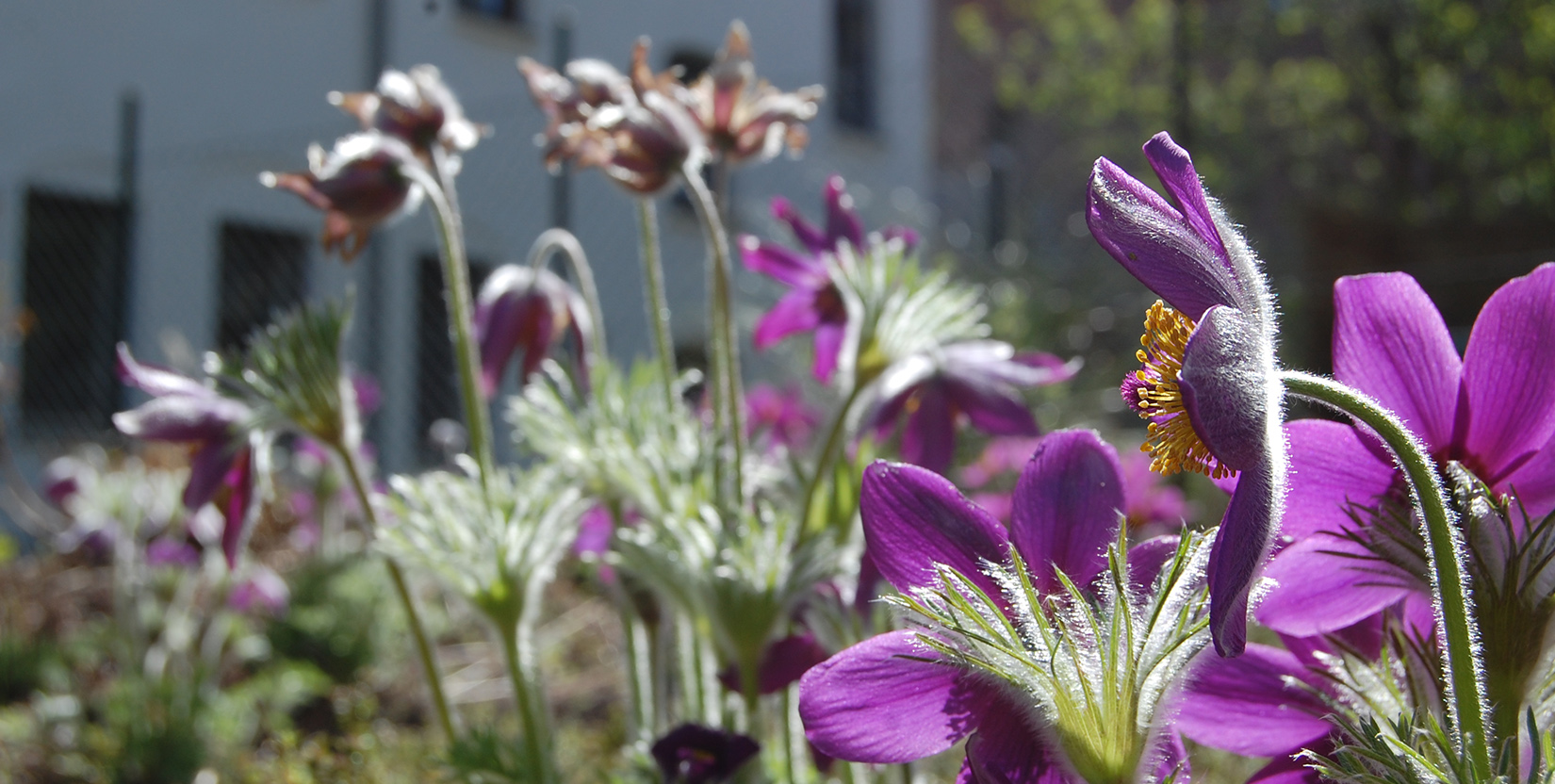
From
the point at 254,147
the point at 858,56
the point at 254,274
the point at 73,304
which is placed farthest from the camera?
the point at 858,56

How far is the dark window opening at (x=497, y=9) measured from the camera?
8789 mm

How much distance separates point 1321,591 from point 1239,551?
21cm

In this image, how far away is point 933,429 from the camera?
102cm

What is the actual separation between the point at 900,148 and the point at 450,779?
38.5 ft

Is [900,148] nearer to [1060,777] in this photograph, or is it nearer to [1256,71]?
[1256,71]

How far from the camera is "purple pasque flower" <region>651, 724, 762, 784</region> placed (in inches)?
29.7

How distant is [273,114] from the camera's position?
316 inches

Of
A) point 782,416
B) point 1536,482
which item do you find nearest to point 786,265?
point 1536,482

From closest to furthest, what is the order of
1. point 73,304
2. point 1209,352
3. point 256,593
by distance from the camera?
point 1209,352 → point 256,593 → point 73,304

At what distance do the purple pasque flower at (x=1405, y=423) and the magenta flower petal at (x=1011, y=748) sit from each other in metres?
0.14

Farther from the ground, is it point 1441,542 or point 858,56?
point 858,56

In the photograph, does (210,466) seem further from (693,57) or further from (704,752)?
(693,57)

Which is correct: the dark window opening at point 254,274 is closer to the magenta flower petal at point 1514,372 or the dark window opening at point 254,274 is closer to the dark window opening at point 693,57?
the dark window opening at point 693,57

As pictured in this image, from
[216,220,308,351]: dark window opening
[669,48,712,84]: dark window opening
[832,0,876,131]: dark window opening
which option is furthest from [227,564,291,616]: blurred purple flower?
[832,0,876,131]: dark window opening
